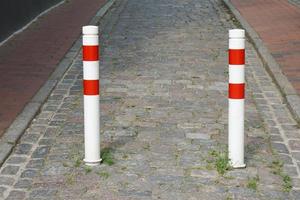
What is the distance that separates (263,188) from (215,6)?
11.3 m

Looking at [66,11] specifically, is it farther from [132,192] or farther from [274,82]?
[132,192]

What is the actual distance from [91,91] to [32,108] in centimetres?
178

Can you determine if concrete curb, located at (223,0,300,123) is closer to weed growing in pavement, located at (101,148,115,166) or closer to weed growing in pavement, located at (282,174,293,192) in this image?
weed growing in pavement, located at (282,174,293,192)

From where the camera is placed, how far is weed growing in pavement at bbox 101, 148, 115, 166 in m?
5.30

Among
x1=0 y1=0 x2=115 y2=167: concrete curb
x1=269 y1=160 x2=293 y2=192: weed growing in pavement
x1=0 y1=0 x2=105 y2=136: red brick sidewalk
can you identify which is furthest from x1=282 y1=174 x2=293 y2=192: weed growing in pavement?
x1=0 y1=0 x2=105 y2=136: red brick sidewalk

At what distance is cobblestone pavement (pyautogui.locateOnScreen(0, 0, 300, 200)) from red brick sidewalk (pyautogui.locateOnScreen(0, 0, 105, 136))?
0.30 metres

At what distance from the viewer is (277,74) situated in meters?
8.14

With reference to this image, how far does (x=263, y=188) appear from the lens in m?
4.78

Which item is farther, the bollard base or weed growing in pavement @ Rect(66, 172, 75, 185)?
the bollard base

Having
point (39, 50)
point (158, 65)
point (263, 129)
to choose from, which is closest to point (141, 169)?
point (263, 129)

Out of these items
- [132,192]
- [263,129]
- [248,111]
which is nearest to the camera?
[132,192]

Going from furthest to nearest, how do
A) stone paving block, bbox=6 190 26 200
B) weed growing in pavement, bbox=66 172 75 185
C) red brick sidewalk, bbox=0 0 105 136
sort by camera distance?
1. red brick sidewalk, bbox=0 0 105 136
2. weed growing in pavement, bbox=66 172 75 185
3. stone paving block, bbox=6 190 26 200

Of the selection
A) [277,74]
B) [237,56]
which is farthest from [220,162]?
[277,74]

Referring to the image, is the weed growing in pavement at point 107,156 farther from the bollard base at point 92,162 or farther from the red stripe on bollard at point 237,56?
the red stripe on bollard at point 237,56
